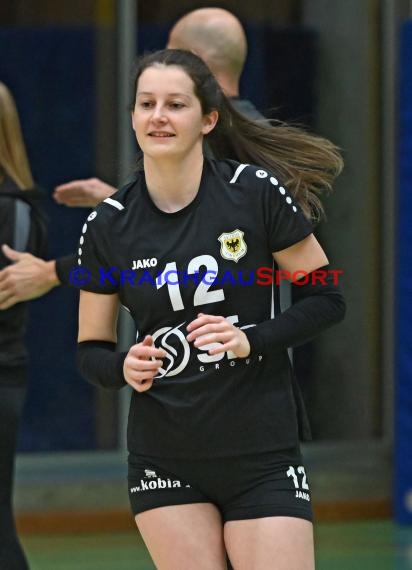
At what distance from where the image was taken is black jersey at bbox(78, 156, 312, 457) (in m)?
3.50

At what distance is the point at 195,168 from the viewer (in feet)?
11.9

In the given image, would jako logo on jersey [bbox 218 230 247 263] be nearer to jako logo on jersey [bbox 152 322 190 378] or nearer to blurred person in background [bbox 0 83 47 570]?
jako logo on jersey [bbox 152 322 190 378]

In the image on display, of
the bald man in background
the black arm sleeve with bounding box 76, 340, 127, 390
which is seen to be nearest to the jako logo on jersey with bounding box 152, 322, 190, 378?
the black arm sleeve with bounding box 76, 340, 127, 390

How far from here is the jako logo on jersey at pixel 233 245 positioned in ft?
11.6

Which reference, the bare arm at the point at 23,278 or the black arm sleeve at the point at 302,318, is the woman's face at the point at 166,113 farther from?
the bare arm at the point at 23,278

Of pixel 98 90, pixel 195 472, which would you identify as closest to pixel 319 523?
pixel 98 90

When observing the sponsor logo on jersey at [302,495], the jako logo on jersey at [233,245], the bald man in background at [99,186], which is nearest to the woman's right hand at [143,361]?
the jako logo on jersey at [233,245]

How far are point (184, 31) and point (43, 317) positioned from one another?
3.34 m

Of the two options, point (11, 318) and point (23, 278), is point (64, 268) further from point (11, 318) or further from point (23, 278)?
point (11, 318)

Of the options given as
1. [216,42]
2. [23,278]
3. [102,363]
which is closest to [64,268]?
[23,278]

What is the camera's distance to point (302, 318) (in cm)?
356

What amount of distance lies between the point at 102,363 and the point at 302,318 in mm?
548

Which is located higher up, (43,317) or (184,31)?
(184,31)

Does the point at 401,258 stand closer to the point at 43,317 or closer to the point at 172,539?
the point at 43,317
